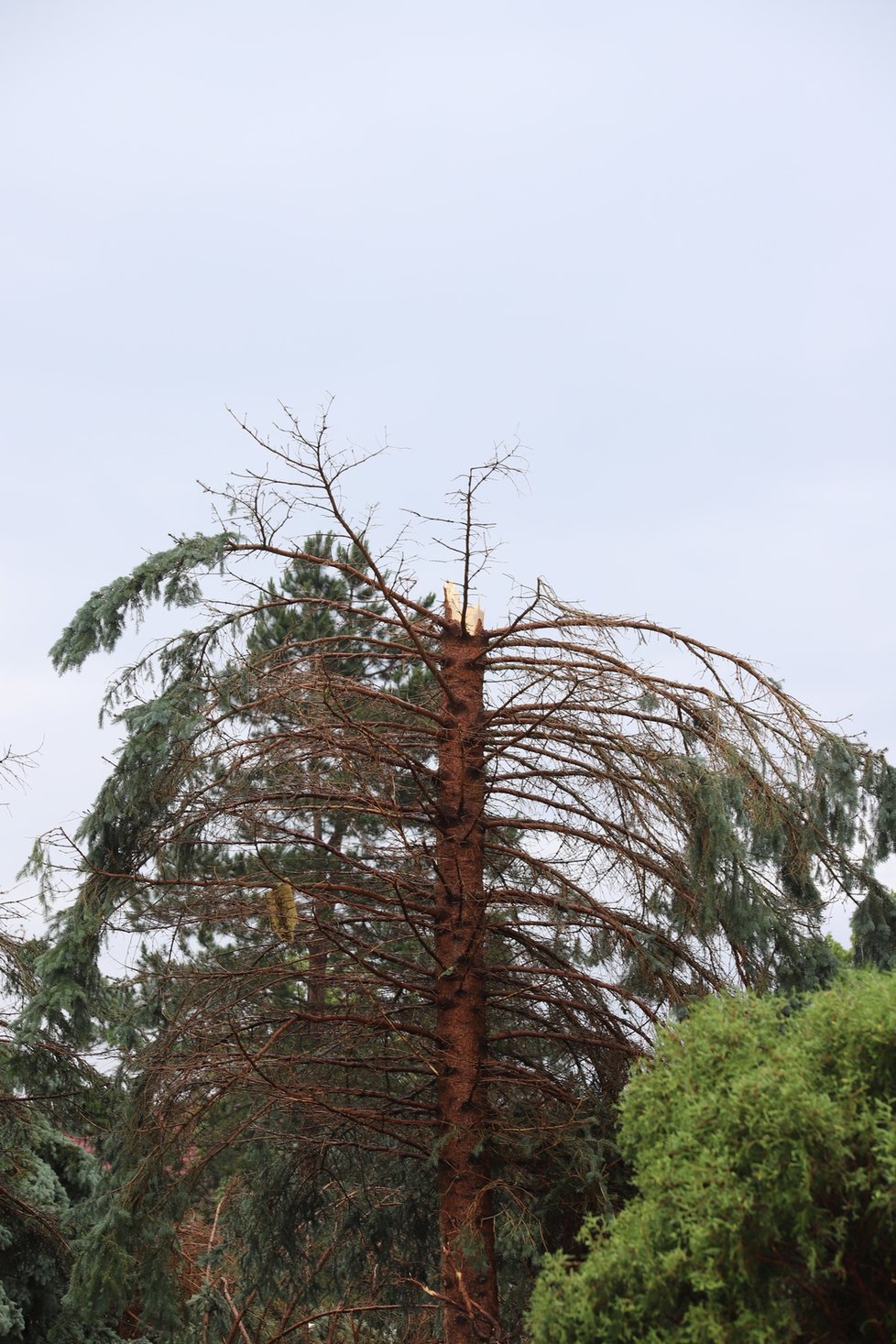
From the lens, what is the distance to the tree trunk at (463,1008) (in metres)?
7.69

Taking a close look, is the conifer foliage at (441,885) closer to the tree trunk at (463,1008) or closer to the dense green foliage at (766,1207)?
the tree trunk at (463,1008)

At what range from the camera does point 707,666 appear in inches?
359

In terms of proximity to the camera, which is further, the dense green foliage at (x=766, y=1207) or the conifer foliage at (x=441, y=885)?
the conifer foliage at (x=441, y=885)

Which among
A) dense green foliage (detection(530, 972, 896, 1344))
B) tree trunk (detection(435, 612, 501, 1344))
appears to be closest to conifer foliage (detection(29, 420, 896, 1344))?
tree trunk (detection(435, 612, 501, 1344))

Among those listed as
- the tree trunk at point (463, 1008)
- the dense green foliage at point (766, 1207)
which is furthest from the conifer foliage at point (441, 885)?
the dense green foliage at point (766, 1207)

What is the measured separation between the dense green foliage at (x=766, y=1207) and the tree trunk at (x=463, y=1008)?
2012mm

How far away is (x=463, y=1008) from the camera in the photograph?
8461 millimetres

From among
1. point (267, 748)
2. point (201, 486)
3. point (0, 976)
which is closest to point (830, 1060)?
point (267, 748)

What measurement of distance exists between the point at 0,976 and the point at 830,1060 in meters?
7.52

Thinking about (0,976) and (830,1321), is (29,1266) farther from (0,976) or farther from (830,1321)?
(830,1321)

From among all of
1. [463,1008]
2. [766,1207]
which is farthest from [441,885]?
[766,1207]

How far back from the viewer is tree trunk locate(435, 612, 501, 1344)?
25.2 ft

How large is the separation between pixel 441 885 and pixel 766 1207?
3.71m

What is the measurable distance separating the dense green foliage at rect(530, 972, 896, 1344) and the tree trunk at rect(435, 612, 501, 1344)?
6.60ft
